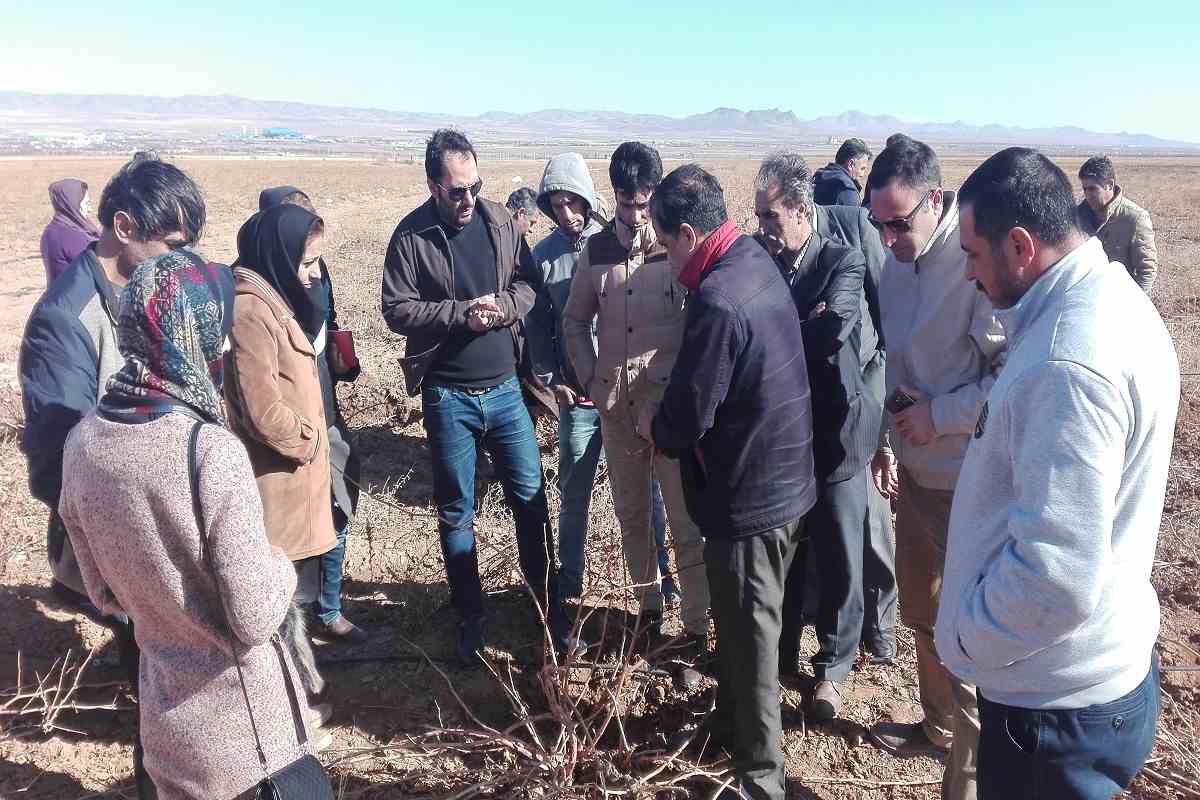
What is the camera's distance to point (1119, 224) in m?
5.89

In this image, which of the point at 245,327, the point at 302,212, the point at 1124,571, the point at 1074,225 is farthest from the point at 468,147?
the point at 1124,571

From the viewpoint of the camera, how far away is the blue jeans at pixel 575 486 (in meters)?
4.00

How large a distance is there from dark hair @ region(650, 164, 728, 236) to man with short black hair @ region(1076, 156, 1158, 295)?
453 centimetres

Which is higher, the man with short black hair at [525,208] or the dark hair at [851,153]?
the dark hair at [851,153]

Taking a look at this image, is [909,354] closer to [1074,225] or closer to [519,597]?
[1074,225]

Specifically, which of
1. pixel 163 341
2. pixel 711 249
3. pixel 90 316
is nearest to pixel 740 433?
pixel 711 249

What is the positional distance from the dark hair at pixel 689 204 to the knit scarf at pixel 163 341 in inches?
54.2

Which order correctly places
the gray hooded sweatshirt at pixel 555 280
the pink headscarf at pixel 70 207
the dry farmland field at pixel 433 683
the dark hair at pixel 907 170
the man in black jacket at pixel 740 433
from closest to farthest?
the man in black jacket at pixel 740 433 < the dark hair at pixel 907 170 < the dry farmland field at pixel 433 683 < the gray hooded sweatshirt at pixel 555 280 < the pink headscarf at pixel 70 207

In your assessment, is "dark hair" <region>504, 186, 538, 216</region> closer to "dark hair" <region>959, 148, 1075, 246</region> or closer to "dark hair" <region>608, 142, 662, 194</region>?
"dark hair" <region>608, 142, 662, 194</region>

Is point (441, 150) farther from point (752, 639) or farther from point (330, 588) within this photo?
point (752, 639)

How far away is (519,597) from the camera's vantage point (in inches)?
167

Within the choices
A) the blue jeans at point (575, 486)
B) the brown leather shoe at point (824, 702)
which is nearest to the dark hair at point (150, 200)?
the blue jeans at point (575, 486)

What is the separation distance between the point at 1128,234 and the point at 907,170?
415 cm

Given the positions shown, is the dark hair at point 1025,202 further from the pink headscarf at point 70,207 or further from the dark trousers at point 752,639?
the pink headscarf at point 70,207
